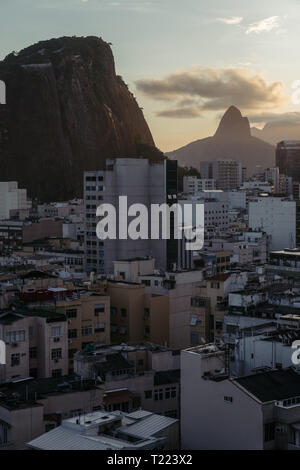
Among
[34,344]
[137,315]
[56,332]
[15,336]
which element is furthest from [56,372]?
[137,315]

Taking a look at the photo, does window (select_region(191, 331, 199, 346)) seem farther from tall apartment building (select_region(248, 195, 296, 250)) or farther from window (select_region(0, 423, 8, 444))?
tall apartment building (select_region(248, 195, 296, 250))

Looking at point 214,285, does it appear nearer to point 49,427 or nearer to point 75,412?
point 75,412

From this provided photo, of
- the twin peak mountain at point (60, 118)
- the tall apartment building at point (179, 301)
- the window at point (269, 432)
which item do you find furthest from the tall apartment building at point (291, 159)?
the window at point (269, 432)

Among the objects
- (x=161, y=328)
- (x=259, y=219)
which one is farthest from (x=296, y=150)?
(x=161, y=328)

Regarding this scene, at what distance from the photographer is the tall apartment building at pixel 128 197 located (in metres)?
53.2

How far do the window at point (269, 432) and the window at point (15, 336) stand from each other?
8.73 meters

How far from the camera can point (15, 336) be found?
74.9 feet

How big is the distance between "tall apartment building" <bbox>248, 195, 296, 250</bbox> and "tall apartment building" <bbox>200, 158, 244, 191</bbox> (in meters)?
78.8

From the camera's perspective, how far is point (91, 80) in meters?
130

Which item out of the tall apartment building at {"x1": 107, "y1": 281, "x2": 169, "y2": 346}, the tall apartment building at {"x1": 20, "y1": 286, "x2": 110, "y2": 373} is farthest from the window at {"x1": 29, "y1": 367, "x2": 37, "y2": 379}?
the tall apartment building at {"x1": 107, "y1": 281, "x2": 169, "y2": 346}

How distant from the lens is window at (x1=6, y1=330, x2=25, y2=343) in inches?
896

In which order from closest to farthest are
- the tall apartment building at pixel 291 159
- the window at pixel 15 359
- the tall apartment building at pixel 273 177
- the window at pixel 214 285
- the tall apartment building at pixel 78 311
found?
the window at pixel 15 359 → the tall apartment building at pixel 78 311 → the window at pixel 214 285 → the tall apartment building at pixel 273 177 → the tall apartment building at pixel 291 159

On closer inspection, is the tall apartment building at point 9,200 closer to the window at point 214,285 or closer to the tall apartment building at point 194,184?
the tall apartment building at point 194,184

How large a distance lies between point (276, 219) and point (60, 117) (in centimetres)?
6372
